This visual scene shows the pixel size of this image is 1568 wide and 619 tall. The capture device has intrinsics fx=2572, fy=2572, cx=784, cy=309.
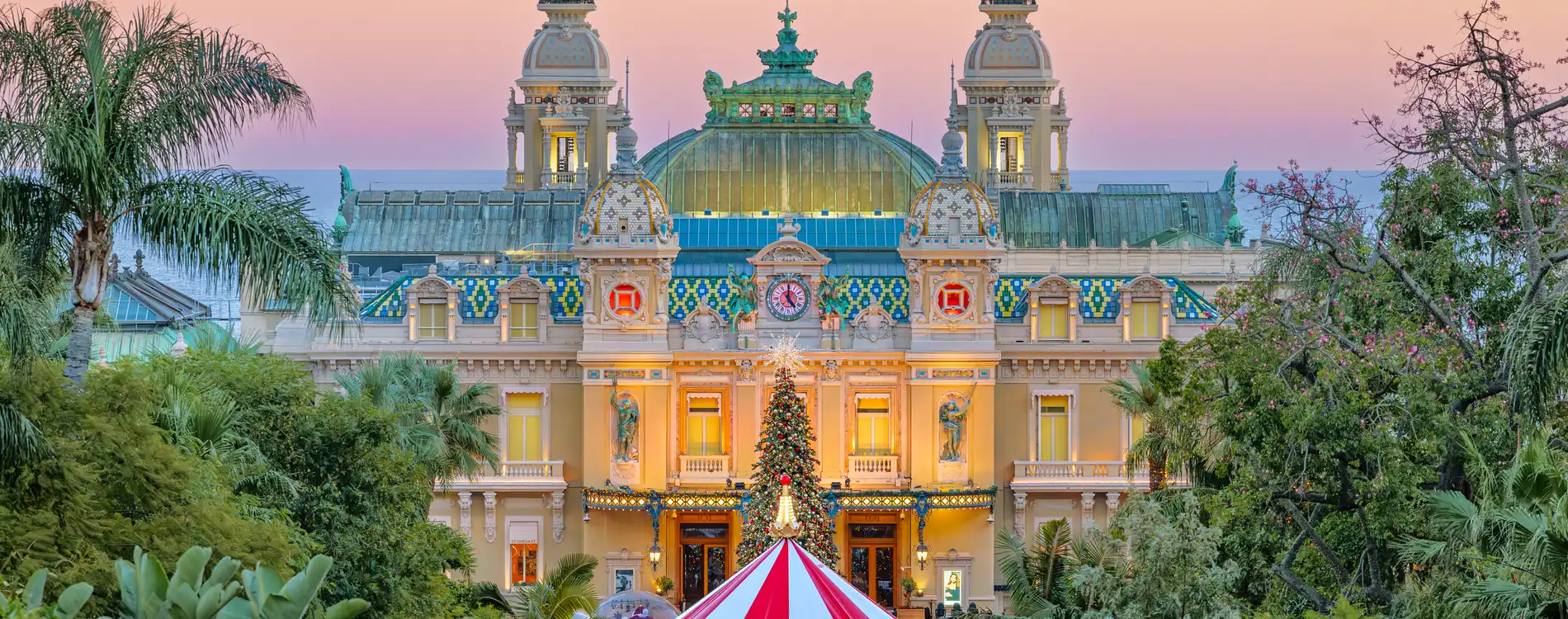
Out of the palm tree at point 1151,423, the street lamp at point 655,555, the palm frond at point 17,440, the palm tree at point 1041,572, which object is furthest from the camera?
the street lamp at point 655,555

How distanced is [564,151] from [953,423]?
36.6 m

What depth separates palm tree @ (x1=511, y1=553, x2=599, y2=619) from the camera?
6000 cm

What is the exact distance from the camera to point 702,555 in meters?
78.9

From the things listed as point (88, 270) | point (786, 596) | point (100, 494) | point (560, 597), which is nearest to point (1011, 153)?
point (560, 597)

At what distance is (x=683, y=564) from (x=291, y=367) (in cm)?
2589

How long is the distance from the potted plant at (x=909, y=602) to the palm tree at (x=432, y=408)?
606 inches

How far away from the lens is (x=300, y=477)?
1919 inches

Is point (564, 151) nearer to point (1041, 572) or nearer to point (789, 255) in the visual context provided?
point (789, 255)

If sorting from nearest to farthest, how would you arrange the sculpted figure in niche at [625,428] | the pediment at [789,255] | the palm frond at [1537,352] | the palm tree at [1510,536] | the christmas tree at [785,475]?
1. the palm tree at [1510,536]
2. the palm frond at [1537,352]
3. the christmas tree at [785,475]
4. the sculpted figure in niche at [625,428]
5. the pediment at [789,255]

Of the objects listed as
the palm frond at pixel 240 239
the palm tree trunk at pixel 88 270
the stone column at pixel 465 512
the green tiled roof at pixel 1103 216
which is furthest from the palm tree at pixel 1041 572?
the green tiled roof at pixel 1103 216

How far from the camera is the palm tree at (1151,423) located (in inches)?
2377

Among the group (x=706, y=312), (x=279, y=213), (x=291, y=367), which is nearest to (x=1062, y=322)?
(x=706, y=312)

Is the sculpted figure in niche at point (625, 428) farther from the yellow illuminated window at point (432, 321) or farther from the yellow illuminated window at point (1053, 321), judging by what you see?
the yellow illuminated window at point (1053, 321)

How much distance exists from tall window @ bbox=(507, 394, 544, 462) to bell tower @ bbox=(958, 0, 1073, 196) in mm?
31118
